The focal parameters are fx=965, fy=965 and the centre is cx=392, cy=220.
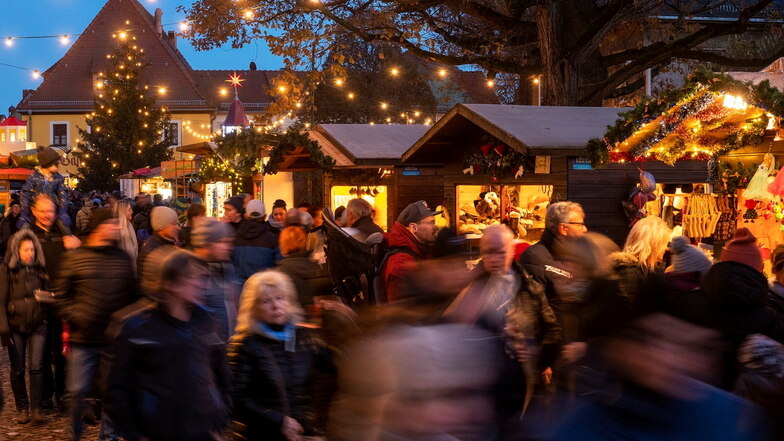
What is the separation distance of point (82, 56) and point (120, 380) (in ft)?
196

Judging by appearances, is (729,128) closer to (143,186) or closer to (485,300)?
(485,300)

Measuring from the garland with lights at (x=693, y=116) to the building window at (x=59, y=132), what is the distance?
5591 cm

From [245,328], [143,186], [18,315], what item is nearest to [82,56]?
[143,186]

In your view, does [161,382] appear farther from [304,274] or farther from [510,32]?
[510,32]

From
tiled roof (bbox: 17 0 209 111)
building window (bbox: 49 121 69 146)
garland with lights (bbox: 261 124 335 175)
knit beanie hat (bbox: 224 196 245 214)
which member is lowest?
knit beanie hat (bbox: 224 196 245 214)

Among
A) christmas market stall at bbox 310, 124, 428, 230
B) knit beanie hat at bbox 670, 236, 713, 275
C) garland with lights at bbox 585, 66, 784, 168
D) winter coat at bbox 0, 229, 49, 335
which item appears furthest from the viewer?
christmas market stall at bbox 310, 124, 428, 230

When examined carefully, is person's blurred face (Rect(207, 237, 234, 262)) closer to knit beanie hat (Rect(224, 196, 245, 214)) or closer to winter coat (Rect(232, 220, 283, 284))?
winter coat (Rect(232, 220, 283, 284))

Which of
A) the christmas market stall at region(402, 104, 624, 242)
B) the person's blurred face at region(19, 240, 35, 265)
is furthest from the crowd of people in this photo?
the christmas market stall at region(402, 104, 624, 242)

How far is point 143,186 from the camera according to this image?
32.5m

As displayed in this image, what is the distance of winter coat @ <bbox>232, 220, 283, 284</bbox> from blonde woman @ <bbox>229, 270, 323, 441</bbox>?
143 inches

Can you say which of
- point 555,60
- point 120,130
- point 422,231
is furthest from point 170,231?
point 120,130

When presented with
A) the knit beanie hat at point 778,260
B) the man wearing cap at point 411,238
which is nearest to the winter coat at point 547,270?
the man wearing cap at point 411,238

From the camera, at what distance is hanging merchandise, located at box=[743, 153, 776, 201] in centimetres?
791

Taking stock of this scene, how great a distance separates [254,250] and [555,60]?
445 inches
